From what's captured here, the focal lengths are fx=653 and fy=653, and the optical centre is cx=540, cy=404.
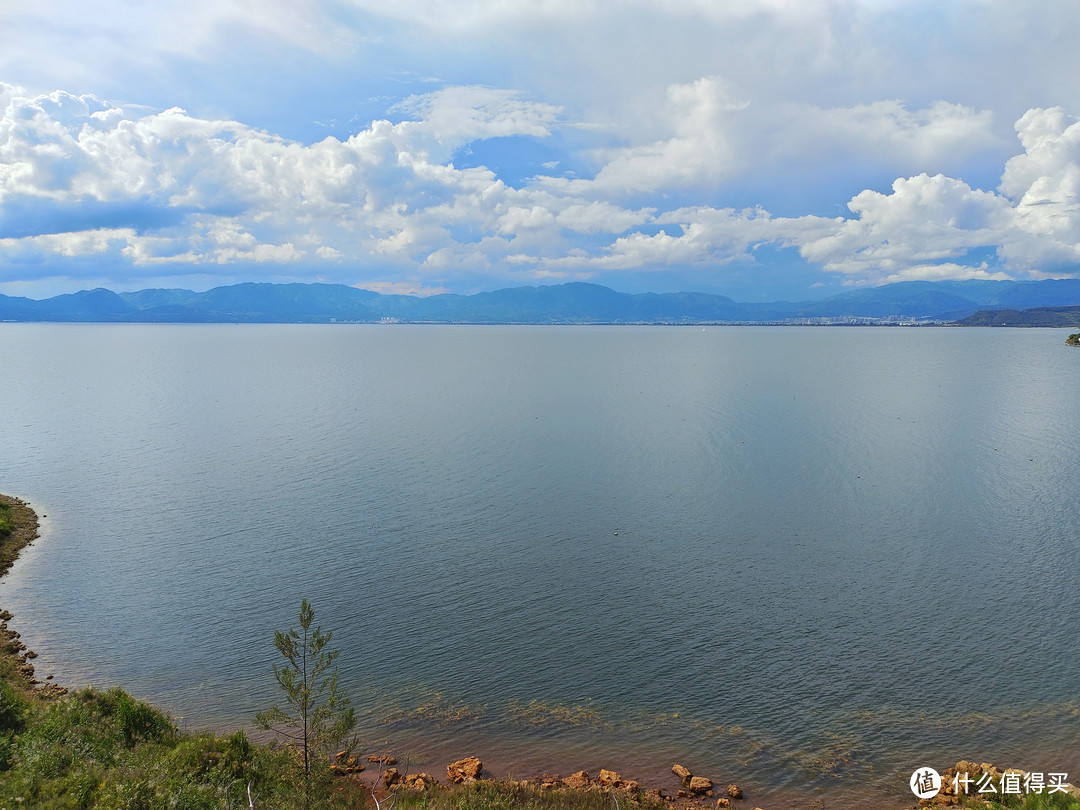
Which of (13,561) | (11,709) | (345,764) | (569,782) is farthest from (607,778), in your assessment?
(13,561)

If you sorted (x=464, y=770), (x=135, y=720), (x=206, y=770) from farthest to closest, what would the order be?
(x=135, y=720), (x=464, y=770), (x=206, y=770)

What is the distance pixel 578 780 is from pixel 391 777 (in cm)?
530

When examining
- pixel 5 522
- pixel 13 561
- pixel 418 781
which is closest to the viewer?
pixel 418 781

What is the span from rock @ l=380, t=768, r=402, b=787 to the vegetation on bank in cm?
22

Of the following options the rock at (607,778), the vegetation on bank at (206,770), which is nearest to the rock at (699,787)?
the vegetation on bank at (206,770)

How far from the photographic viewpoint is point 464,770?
18797 mm

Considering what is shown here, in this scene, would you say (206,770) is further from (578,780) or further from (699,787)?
(699,787)

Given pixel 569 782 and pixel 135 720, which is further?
pixel 135 720

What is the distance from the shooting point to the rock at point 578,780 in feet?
59.9

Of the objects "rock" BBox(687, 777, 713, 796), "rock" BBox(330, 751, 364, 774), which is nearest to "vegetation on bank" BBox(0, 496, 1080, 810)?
"rock" BBox(330, 751, 364, 774)

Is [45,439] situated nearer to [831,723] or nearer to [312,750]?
[312,750]

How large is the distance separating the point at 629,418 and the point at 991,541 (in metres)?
43.4

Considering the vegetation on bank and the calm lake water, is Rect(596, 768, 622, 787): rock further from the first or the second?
the calm lake water

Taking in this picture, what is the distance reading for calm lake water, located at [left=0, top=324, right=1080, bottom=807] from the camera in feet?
68.7
